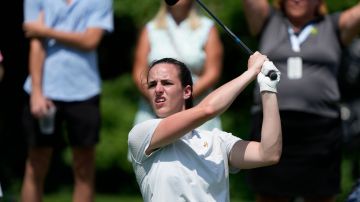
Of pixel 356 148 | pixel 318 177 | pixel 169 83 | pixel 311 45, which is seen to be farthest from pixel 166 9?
pixel 356 148

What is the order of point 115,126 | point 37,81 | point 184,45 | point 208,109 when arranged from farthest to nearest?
point 115,126 → point 184,45 → point 37,81 → point 208,109

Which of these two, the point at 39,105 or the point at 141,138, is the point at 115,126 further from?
the point at 141,138

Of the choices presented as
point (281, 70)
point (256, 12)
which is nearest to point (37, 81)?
point (256, 12)

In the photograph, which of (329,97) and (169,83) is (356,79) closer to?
(329,97)

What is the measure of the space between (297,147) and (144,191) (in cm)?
210

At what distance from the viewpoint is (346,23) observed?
7.47 metres

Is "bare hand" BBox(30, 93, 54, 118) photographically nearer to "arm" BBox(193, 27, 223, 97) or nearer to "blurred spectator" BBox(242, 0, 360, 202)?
"arm" BBox(193, 27, 223, 97)

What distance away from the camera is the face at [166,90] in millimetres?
5633

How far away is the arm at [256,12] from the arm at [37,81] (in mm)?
1460

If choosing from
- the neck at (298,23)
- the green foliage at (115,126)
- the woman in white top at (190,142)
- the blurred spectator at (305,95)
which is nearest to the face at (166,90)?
the woman in white top at (190,142)

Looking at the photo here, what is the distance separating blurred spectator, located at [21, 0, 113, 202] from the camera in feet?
25.2

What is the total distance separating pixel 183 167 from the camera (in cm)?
554

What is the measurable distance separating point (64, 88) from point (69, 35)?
368mm

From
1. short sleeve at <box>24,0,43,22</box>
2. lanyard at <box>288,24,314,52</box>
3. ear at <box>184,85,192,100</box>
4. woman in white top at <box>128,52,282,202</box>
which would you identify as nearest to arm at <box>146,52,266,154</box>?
woman in white top at <box>128,52,282,202</box>
